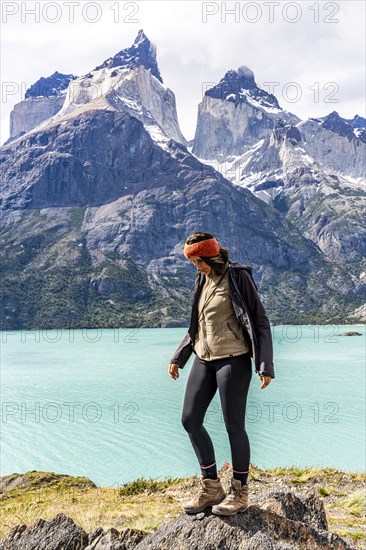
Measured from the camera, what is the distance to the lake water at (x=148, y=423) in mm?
24766

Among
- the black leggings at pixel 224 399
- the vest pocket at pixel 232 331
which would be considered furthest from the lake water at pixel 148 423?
the vest pocket at pixel 232 331

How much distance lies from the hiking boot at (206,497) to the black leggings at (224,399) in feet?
0.67

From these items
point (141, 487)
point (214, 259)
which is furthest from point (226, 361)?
point (141, 487)

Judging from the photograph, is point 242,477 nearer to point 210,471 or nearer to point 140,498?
point 210,471

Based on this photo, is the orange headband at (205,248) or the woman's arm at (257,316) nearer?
the woman's arm at (257,316)

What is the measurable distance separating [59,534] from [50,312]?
174543 millimetres

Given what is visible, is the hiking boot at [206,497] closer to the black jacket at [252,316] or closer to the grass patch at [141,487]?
the black jacket at [252,316]

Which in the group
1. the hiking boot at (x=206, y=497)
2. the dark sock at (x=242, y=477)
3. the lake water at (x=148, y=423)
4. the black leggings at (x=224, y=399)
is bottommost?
the lake water at (x=148, y=423)

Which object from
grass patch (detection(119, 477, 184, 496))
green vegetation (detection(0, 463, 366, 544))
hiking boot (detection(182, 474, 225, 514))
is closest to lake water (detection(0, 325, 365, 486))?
green vegetation (detection(0, 463, 366, 544))

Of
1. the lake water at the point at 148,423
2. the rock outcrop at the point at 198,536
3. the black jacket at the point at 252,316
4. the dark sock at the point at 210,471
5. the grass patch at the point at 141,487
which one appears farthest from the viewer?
the lake water at the point at 148,423

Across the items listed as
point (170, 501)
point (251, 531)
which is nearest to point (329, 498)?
point (170, 501)

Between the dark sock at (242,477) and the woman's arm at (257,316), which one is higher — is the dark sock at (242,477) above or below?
below

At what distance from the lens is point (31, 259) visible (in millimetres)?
199875

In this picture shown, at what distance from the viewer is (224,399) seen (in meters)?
5.09
